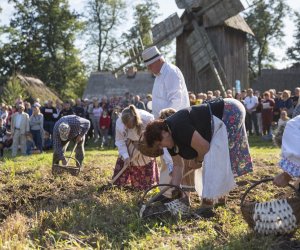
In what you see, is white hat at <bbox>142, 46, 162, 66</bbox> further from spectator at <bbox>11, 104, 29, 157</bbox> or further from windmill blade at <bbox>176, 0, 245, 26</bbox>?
windmill blade at <bbox>176, 0, 245, 26</bbox>

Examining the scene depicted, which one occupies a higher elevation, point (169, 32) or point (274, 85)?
point (169, 32)

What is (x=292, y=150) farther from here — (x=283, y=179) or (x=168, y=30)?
(x=168, y=30)

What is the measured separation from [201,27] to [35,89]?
11.4m

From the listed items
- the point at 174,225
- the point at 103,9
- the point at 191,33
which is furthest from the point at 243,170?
the point at 103,9

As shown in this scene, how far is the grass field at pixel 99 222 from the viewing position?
4043 mm

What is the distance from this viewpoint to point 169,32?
21.8m

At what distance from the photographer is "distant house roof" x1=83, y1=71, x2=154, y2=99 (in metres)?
27.1

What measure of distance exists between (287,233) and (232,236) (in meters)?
0.47

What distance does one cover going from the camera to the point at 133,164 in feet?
22.9

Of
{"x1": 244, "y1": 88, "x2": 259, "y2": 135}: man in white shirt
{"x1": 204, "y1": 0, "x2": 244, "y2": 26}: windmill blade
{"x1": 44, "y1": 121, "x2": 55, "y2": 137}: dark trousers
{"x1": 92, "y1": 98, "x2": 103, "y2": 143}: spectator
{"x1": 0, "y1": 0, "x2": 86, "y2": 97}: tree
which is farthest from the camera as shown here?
{"x1": 0, "y1": 0, "x2": 86, "y2": 97}: tree

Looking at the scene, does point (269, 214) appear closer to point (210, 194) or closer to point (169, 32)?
point (210, 194)

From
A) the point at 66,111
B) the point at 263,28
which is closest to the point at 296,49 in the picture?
the point at 263,28

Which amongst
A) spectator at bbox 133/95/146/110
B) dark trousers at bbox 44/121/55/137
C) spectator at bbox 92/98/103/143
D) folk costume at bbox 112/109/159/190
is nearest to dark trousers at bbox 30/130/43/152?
dark trousers at bbox 44/121/55/137

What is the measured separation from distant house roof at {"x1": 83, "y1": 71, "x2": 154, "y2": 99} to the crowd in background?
979cm
